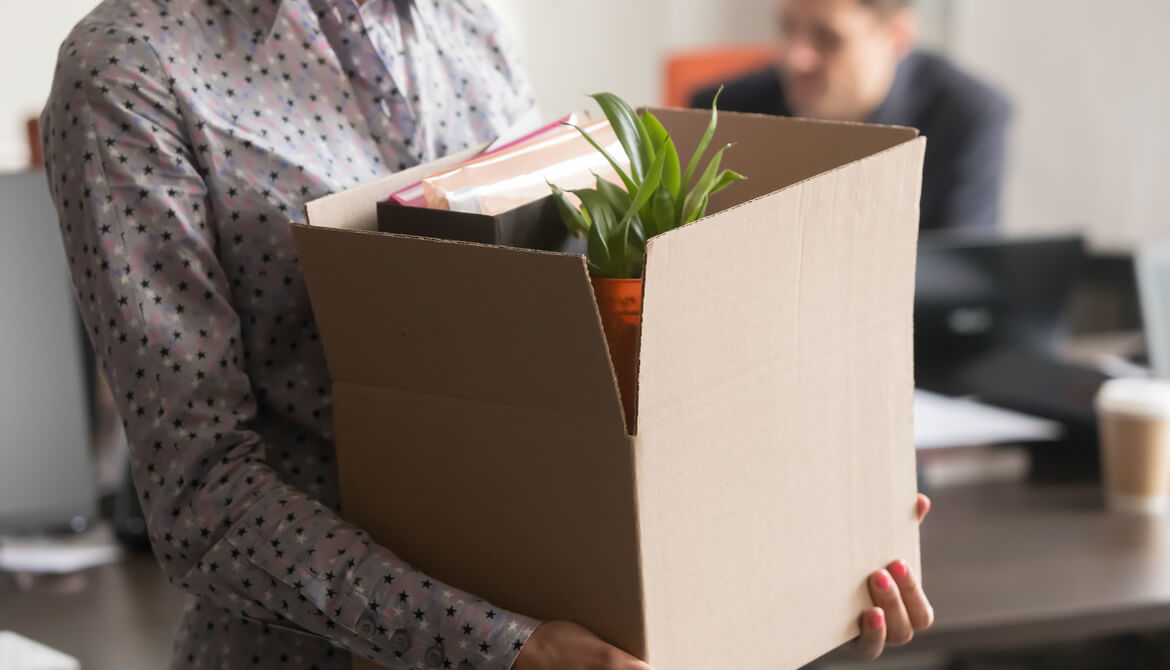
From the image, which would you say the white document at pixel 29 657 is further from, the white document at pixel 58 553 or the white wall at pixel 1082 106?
the white wall at pixel 1082 106

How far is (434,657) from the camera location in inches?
30.4

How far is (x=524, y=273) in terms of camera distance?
2.20ft

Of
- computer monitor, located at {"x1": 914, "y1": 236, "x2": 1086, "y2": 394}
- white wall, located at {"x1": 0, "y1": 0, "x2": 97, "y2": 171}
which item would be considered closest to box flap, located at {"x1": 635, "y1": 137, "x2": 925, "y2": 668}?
computer monitor, located at {"x1": 914, "y1": 236, "x2": 1086, "y2": 394}

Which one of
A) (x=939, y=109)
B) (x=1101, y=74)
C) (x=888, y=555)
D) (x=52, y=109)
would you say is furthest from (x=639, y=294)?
(x=1101, y=74)

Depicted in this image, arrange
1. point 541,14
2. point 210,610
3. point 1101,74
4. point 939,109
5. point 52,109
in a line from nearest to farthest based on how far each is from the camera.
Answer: point 52,109
point 210,610
point 939,109
point 1101,74
point 541,14

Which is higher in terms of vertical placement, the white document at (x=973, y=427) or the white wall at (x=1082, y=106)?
the white wall at (x=1082, y=106)

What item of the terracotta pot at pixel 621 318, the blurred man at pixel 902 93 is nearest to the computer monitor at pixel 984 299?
the blurred man at pixel 902 93

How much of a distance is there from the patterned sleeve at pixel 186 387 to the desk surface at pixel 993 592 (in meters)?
0.49

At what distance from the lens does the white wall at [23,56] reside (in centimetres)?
263

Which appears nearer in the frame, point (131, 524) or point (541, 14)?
point (131, 524)

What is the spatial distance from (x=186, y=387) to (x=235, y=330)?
0.05 m

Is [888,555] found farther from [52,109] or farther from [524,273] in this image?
[52,109]

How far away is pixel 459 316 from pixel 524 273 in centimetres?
7

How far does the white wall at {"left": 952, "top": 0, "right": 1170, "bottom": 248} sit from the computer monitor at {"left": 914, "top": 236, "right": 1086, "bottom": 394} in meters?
1.33
